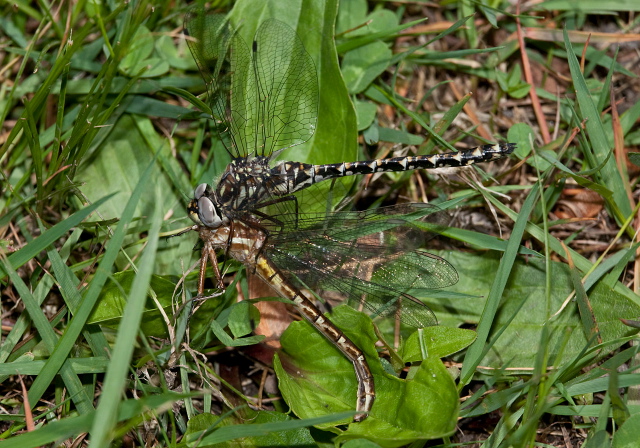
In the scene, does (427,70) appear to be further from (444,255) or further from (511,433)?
(511,433)

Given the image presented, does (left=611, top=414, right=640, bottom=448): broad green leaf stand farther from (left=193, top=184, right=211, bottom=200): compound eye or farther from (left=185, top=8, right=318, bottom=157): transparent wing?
(left=193, top=184, right=211, bottom=200): compound eye

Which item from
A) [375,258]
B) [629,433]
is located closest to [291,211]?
[375,258]

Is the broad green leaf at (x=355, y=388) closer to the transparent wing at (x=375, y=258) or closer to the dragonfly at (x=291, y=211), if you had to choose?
the dragonfly at (x=291, y=211)

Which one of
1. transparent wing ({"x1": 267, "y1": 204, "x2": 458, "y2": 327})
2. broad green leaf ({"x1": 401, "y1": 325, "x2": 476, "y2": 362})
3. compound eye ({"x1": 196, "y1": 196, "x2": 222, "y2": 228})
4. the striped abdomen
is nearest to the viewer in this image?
broad green leaf ({"x1": 401, "y1": 325, "x2": 476, "y2": 362})

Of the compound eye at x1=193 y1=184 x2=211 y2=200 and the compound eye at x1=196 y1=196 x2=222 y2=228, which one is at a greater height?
the compound eye at x1=193 y1=184 x2=211 y2=200

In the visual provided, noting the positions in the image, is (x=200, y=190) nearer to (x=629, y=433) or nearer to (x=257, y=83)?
(x=257, y=83)

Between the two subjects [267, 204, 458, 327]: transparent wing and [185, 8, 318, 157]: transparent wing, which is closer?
[267, 204, 458, 327]: transparent wing

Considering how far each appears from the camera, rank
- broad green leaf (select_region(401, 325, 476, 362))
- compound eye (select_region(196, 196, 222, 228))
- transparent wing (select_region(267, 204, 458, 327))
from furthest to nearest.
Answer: compound eye (select_region(196, 196, 222, 228)) → transparent wing (select_region(267, 204, 458, 327)) → broad green leaf (select_region(401, 325, 476, 362))

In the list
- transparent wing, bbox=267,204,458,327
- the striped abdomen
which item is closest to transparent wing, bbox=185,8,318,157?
the striped abdomen

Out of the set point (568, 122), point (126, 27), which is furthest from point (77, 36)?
point (568, 122)
